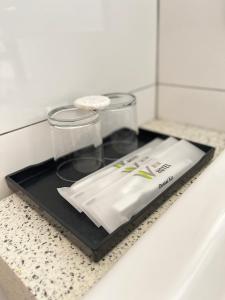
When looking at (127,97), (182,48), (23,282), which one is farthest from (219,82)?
(23,282)

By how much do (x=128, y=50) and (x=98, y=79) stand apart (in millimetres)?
117

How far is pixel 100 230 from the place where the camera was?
0.38m

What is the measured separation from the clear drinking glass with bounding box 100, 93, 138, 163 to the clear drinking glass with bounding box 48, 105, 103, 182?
4 cm

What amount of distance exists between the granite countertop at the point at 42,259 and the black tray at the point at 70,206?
14mm

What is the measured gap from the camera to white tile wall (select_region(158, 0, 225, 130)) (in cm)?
60

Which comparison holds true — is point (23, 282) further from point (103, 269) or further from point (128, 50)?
point (128, 50)

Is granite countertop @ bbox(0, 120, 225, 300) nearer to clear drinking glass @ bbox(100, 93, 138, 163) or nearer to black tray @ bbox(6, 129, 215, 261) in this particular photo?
black tray @ bbox(6, 129, 215, 261)

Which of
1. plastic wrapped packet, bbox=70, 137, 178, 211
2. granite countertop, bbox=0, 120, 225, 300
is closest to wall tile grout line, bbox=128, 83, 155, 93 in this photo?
plastic wrapped packet, bbox=70, 137, 178, 211

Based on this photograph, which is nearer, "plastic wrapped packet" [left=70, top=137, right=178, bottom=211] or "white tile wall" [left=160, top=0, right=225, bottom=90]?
"plastic wrapped packet" [left=70, top=137, right=178, bottom=211]

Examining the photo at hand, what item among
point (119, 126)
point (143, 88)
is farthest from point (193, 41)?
point (119, 126)

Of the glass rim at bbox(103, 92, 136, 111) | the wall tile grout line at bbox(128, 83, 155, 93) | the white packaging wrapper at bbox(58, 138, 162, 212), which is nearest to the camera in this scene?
the white packaging wrapper at bbox(58, 138, 162, 212)

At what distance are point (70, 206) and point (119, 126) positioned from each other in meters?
0.30

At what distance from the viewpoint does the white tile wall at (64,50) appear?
425 mm

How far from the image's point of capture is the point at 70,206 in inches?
16.6
